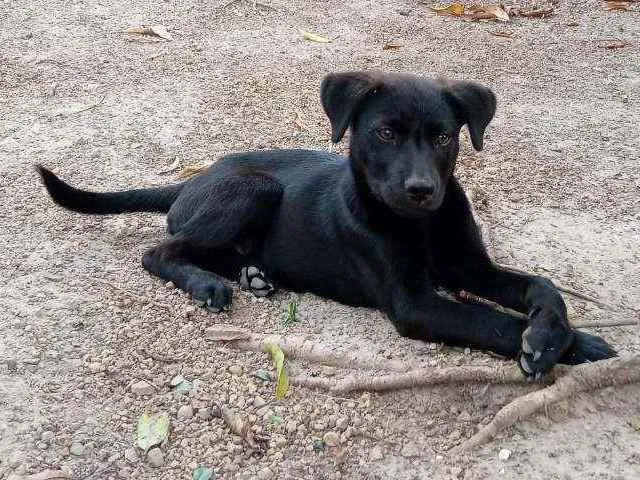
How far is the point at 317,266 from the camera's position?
421cm

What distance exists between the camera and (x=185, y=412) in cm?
330

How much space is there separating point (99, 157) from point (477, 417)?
11.6ft

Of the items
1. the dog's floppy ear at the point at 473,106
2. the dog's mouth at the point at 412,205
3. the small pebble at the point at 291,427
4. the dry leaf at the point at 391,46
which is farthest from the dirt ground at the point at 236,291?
the dog's floppy ear at the point at 473,106

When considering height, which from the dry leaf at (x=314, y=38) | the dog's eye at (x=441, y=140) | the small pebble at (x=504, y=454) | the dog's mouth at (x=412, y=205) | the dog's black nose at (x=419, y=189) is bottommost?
the small pebble at (x=504, y=454)

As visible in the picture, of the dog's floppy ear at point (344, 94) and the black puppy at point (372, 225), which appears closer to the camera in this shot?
the black puppy at point (372, 225)

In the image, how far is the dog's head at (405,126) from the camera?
360 centimetres

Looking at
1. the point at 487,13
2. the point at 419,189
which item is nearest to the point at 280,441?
the point at 419,189

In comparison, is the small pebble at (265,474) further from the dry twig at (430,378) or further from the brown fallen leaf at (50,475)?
the brown fallen leaf at (50,475)

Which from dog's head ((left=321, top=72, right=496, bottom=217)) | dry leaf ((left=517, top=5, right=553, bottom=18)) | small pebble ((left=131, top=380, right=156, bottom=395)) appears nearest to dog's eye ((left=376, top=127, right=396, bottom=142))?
dog's head ((left=321, top=72, right=496, bottom=217))

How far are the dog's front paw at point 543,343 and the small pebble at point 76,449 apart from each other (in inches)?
67.8

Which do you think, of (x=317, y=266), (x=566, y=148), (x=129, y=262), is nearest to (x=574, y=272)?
(x=317, y=266)

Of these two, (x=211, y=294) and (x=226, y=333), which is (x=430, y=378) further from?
(x=211, y=294)

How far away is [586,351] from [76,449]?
2060 millimetres

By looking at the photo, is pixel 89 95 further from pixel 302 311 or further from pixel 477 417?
pixel 477 417
